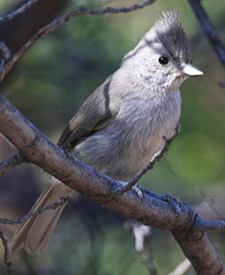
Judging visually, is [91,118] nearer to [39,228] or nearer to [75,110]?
[39,228]

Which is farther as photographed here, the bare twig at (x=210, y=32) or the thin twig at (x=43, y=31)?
the bare twig at (x=210, y=32)

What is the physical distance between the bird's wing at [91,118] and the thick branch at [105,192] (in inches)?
26.8

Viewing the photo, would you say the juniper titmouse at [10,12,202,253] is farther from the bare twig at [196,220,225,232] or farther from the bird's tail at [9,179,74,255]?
the bare twig at [196,220,225,232]

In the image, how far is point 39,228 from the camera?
4.34 metres

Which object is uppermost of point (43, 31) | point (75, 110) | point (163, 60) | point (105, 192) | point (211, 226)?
point (43, 31)

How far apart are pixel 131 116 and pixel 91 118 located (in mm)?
267

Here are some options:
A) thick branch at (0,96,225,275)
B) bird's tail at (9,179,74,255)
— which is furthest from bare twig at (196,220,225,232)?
bird's tail at (9,179,74,255)

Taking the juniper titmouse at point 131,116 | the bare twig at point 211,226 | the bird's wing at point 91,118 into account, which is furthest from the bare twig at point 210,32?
the bare twig at point 211,226

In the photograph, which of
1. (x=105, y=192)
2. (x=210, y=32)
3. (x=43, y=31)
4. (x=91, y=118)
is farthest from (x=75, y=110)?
(x=43, y=31)

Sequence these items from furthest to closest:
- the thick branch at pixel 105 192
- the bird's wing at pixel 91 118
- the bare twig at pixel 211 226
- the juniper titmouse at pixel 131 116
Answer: the bird's wing at pixel 91 118
the juniper titmouse at pixel 131 116
the bare twig at pixel 211 226
the thick branch at pixel 105 192

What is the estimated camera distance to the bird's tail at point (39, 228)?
13.7 feet

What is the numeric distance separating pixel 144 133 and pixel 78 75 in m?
1.31

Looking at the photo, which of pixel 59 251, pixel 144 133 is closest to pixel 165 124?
pixel 144 133

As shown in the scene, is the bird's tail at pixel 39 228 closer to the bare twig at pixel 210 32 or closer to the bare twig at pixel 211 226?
the bare twig at pixel 211 226
